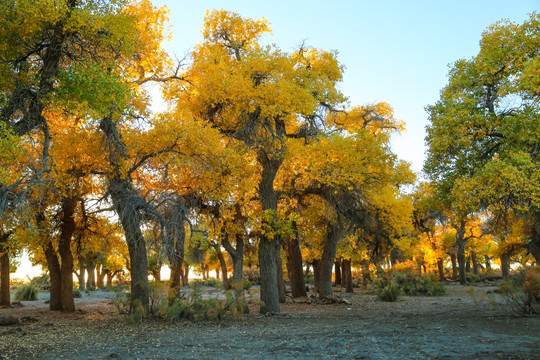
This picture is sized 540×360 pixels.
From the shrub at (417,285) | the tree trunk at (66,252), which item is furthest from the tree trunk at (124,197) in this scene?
the shrub at (417,285)

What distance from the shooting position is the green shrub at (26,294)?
80.2 feet

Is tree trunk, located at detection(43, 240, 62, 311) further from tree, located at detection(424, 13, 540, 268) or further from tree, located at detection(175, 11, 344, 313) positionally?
tree, located at detection(424, 13, 540, 268)

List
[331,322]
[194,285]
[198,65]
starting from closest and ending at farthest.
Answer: [331,322] < [194,285] < [198,65]

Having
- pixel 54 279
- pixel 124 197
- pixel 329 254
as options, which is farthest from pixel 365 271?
pixel 124 197

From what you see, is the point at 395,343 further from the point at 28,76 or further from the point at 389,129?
the point at 389,129

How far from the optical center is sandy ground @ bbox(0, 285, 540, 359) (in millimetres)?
7258

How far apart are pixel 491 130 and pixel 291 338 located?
23.9 feet

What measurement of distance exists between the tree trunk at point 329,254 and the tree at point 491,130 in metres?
7.00

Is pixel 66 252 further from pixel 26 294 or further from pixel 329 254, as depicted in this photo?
pixel 26 294

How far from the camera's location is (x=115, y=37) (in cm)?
956

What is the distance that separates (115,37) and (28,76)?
205cm

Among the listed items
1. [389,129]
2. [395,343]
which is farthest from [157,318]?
[389,129]

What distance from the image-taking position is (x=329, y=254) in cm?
1912

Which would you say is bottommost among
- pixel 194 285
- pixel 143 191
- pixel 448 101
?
pixel 194 285
